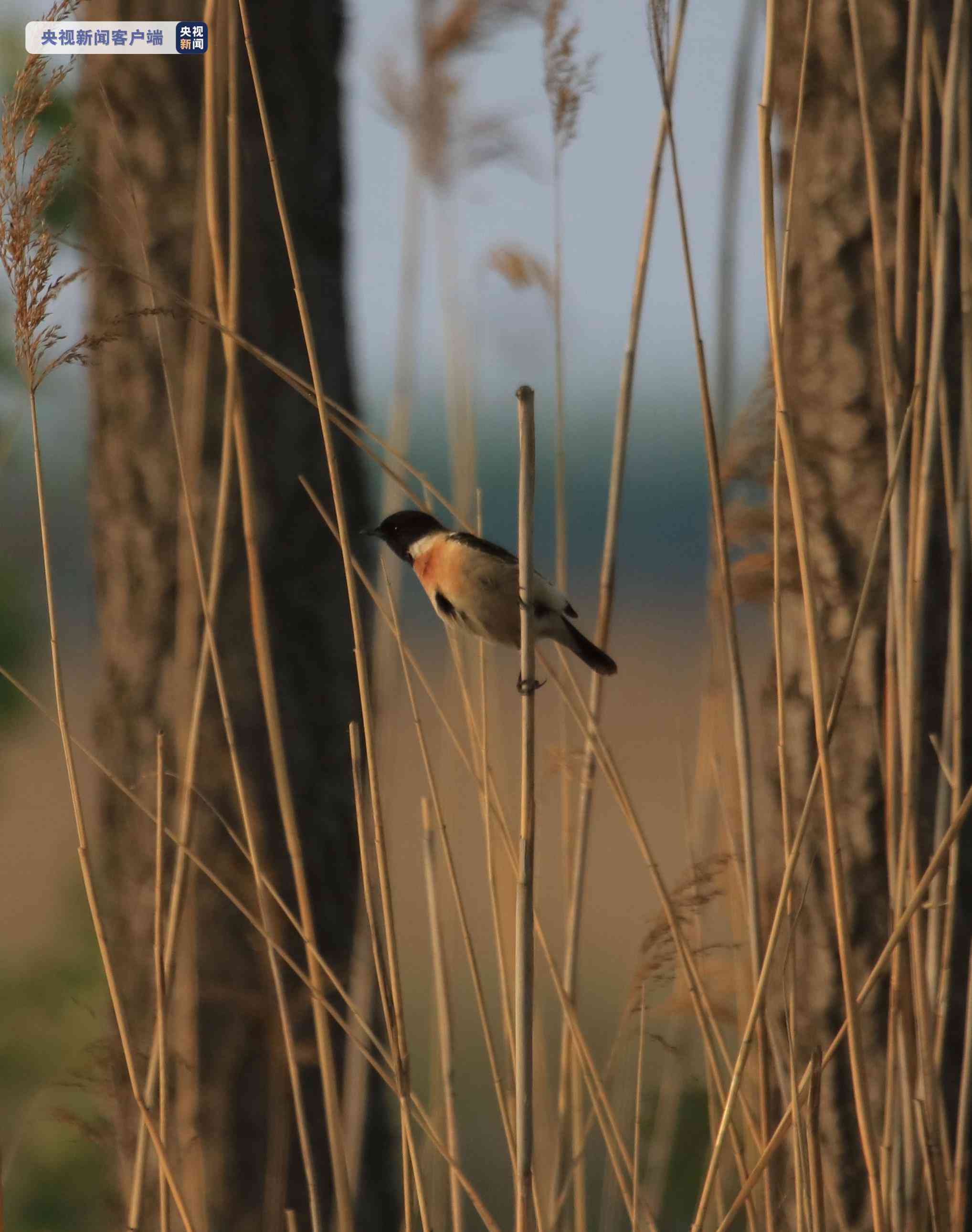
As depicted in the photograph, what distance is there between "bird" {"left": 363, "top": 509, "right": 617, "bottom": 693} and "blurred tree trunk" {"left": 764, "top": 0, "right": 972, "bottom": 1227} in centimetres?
55

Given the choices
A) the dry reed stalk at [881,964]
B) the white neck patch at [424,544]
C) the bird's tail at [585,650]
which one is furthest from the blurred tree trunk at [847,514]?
the dry reed stalk at [881,964]

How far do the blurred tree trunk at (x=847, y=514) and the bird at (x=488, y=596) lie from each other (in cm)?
55

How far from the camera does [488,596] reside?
195cm

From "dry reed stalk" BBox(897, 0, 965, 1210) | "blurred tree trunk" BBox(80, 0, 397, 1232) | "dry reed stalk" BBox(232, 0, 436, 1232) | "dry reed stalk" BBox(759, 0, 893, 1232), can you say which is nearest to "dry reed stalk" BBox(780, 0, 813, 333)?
"dry reed stalk" BBox(759, 0, 893, 1232)

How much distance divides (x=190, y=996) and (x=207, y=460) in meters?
1.30

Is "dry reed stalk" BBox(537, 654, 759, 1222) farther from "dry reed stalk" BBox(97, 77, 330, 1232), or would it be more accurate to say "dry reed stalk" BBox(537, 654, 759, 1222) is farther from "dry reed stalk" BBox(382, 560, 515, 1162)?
"dry reed stalk" BBox(97, 77, 330, 1232)

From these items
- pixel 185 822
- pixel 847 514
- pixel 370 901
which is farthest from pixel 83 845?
pixel 847 514

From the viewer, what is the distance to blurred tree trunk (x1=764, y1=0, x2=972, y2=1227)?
7.32 feet

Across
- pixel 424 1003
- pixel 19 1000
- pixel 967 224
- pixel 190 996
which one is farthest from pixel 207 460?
pixel 424 1003

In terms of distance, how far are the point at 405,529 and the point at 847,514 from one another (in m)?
0.79

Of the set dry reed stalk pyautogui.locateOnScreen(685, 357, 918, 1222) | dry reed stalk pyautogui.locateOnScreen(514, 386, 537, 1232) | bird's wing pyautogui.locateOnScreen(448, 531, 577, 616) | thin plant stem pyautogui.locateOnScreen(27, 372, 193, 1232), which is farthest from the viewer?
bird's wing pyautogui.locateOnScreen(448, 531, 577, 616)

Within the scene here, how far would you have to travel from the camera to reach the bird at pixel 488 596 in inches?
73.4

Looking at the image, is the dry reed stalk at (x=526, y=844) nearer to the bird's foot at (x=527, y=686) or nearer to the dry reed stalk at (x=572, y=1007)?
the bird's foot at (x=527, y=686)

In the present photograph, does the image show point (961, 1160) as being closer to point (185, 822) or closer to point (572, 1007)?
point (572, 1007)
